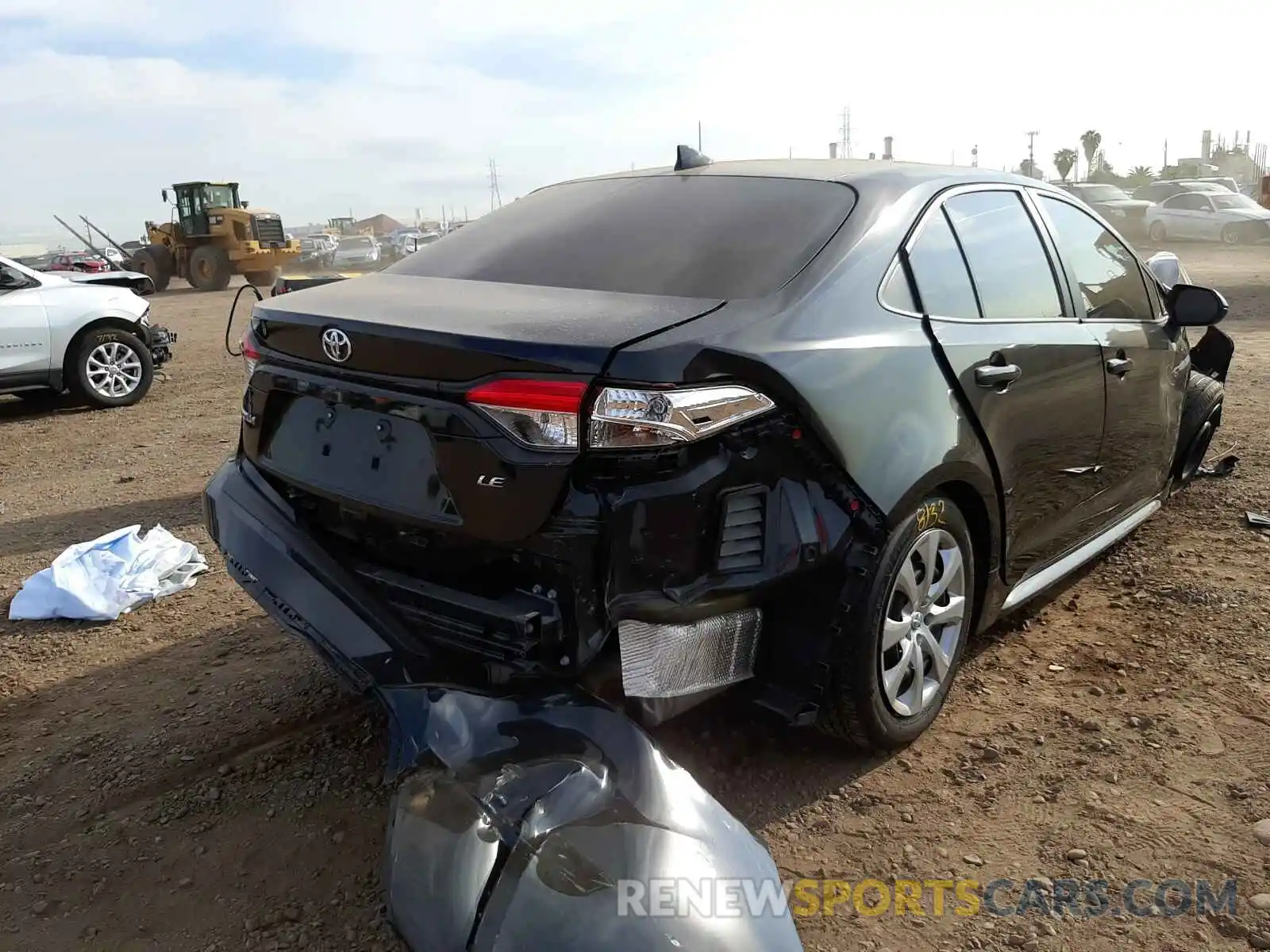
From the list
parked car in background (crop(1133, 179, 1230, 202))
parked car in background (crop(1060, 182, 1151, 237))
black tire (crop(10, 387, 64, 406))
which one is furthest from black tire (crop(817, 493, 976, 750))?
parked car in background (crop(1133, 179, 1230, 202))

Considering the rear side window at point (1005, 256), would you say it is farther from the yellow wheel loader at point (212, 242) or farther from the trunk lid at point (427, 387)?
the yellow wheel loader at point (212, 242)

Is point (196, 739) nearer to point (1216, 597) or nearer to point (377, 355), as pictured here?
point (377, 355)

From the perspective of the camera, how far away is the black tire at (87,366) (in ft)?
28.8

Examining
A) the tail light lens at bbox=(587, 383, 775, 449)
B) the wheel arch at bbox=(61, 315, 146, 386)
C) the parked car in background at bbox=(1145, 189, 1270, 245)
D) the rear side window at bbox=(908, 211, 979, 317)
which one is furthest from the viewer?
the parked car in background at bbox=(1145, 189, 1270, 245)

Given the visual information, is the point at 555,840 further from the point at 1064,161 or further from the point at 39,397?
the point at 1064,161

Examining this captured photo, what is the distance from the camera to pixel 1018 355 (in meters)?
3.06

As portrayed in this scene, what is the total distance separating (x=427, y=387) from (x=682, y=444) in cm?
60

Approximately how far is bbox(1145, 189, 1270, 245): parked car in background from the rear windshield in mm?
27151

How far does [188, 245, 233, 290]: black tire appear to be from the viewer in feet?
87.0

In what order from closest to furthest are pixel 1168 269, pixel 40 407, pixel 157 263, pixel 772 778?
pixel 772 778, pixel 1168 269, pixel 40 407, pixel 157 263

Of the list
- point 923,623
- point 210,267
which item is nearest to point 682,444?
point 923,623

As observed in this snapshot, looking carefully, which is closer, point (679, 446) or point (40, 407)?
point (679, 446)

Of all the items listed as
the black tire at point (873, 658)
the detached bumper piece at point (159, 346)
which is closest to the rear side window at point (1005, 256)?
the black tire at point (873, 658)

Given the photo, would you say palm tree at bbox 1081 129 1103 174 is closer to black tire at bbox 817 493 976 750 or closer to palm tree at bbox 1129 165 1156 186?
palm tree at bbox 1129 165 1156 186
